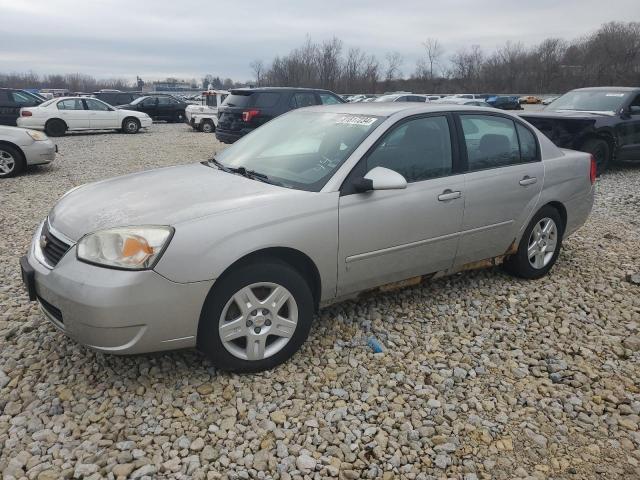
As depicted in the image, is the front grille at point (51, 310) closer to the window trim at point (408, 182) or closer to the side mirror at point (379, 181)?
the window trim at point (408, 182)

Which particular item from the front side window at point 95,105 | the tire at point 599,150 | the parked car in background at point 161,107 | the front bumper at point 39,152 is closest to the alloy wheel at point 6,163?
the front bumper at point 39,152

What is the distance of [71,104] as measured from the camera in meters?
17.8

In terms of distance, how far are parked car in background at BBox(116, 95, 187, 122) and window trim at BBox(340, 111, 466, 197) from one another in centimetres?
2257

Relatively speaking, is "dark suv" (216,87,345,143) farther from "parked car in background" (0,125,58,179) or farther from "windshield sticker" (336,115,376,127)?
"windshield sticker" (336,115,376,127)

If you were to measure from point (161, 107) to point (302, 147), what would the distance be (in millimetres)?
22792

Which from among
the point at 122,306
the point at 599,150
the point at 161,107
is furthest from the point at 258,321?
the point at 161,107

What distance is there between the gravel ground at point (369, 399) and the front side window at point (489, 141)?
3.63ft

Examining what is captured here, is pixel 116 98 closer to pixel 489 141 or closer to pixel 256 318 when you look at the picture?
pixel 489 141

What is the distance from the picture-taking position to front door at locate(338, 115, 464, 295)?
10.5 feet

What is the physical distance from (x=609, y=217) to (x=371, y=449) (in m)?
6.03

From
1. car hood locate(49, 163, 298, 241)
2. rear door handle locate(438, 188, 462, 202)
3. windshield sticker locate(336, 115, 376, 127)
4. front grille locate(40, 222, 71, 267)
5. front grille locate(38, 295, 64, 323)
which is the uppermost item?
windshield sticker locate(336, 115, 376, 127)

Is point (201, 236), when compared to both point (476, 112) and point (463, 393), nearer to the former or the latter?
point (463, 393)

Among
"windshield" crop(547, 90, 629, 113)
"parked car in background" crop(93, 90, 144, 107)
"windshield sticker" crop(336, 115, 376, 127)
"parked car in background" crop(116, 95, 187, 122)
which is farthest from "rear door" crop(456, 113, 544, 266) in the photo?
"parked car in background" crop(93, 90, 144, 107)

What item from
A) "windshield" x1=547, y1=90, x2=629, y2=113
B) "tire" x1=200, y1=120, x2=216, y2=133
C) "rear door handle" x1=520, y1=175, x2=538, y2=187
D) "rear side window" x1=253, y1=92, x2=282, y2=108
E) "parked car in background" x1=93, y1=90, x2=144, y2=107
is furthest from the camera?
"parked car in background" x1=93, y1=90, x2=144, y2=107
